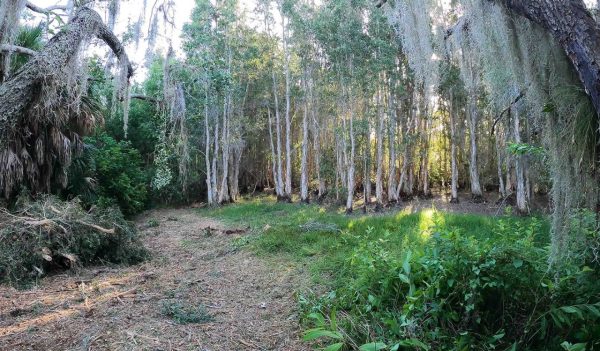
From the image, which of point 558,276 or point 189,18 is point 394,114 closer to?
point 189,18

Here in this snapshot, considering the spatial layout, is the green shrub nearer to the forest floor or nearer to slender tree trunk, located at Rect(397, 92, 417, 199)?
the forest floor

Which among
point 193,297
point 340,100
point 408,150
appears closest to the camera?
point 193,297

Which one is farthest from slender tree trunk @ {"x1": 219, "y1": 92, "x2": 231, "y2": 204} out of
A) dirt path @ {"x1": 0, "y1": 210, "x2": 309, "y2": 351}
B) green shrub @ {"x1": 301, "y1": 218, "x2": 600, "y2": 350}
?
green shrub @ {"x1": 301, "y1": 218, "x2": 600, "y2": 350}

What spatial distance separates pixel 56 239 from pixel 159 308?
2.48 meters

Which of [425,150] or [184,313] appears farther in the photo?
[425,150]

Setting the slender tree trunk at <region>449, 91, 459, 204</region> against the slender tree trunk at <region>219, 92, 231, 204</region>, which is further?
the slender tree trunk at <region>219, 92, 231, 204</region>

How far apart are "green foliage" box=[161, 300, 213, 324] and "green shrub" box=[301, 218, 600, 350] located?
1.28m

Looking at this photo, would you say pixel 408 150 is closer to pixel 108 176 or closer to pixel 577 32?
pixel 108 176

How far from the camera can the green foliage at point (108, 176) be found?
34.0ft

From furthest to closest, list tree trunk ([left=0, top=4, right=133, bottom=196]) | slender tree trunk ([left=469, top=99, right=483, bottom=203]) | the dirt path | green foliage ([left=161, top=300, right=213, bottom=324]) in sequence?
slender tree trunk ([left=469, top=99, right=483, bottom=203]), green foliage ([left=161, top=300, right=213, bottom=324]), the dirt path, tree trunk ([left=0, top=4, right=133, bottom=196])

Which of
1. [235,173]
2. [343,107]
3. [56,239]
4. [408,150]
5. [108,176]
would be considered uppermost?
[343,107]

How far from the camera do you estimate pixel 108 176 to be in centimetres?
1286

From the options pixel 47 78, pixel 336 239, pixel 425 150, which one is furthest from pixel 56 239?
pixel 425 150

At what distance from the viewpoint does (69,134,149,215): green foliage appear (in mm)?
10367
